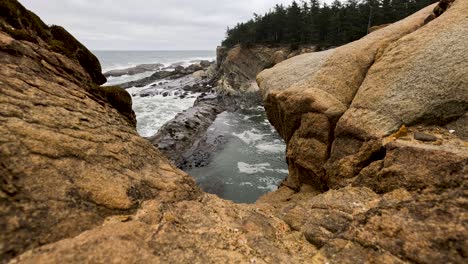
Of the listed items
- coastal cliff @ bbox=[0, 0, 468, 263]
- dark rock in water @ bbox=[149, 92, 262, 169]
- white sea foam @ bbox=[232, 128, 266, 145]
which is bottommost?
white sea foam @ bbox=[232, 128, 266, 145]

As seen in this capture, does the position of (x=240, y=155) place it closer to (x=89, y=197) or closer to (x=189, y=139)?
(x=189, y=139)

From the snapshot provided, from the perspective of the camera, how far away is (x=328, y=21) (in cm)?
6412

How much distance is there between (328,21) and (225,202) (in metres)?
67.4

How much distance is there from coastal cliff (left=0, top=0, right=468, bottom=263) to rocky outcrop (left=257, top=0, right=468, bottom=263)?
0.13 ft

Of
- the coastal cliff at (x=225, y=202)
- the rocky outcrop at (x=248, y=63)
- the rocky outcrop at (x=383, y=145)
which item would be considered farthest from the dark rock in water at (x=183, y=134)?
the rocky outcrop at (x=248, y=63)

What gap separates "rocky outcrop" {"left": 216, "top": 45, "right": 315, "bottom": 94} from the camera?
60719mm

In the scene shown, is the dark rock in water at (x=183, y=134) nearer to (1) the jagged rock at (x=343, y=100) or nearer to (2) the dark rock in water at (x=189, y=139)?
(2) the dark rock in water at (x=189, y=139)

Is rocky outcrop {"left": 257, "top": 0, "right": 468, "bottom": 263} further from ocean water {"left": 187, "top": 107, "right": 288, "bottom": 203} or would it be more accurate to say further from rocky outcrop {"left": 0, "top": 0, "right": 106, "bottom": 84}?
rocky outcrop {"left": 0, "top": 0, "right": 106, "bottom": 84}

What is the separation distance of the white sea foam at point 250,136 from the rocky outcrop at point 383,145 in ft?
56.8

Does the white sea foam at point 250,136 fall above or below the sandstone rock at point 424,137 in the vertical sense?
below

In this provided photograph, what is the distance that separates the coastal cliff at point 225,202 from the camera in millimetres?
4789

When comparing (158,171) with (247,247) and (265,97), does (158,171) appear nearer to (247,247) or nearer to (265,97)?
(247,247)

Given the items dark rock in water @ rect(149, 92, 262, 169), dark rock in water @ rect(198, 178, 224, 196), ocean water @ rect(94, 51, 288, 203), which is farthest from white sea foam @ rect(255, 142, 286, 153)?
dark rock in water @ rect(198, 178, 224, 196)

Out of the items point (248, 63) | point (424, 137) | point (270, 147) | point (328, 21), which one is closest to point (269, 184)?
point (270, 147)
